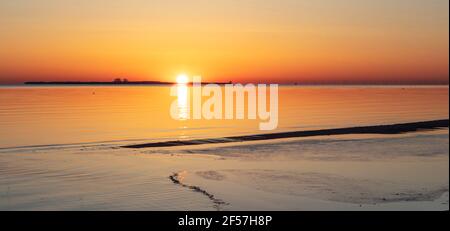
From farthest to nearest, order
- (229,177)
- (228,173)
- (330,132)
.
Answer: (330,132)
(228,173)
(229,177)

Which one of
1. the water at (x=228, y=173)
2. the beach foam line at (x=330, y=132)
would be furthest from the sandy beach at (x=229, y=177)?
the beach foam line at (x=330, y=132)

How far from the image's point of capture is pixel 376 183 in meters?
17.6

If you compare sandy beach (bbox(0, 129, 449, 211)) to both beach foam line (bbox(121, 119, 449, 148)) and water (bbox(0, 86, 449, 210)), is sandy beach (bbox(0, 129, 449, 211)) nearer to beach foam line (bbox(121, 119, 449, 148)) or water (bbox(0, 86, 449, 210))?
water (bbox(0, 86, 449, 210))

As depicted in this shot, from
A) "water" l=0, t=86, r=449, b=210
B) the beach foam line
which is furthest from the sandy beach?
the beach foam line

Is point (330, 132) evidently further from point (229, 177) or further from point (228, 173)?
point (229, 177)

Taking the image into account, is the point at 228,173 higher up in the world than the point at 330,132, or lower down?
lower down

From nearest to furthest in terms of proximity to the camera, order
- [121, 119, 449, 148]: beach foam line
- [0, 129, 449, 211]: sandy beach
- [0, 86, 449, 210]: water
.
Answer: [0, 129, 449, 211]: sandy beach
[0, 86, 449, 210]: water
[121, 119, 449, 148]: beach foam line

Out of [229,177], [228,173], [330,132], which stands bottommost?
[229,177]

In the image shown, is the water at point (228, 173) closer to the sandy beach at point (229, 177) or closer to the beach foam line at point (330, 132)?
the sandy beach at point (229, 177)

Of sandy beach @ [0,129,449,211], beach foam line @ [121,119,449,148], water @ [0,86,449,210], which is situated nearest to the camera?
sandy beach @ [0,129,449,211]

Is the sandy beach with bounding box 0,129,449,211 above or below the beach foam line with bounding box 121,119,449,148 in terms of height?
below

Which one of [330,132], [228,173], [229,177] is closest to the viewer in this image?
[229,177]

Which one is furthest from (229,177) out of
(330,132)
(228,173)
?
(330,132)
